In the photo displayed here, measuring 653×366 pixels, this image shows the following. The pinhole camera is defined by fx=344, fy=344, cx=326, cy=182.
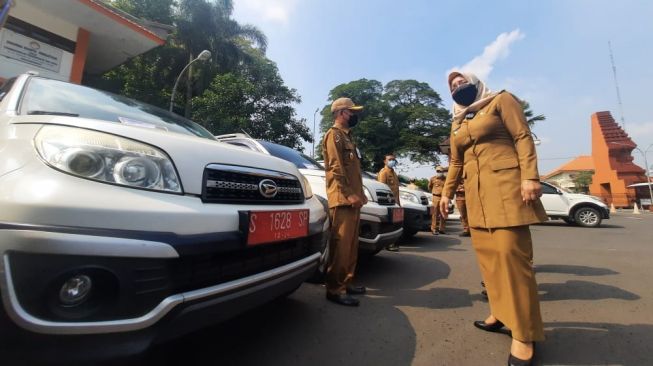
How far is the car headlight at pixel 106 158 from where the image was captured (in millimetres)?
1253

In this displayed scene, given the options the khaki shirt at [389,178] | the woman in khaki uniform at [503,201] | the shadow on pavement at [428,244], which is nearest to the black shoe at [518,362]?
the woman in khaki uniform at [503,201]

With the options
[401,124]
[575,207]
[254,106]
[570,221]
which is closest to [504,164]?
[575,207]

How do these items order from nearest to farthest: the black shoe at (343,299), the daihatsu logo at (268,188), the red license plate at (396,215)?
the daihatsu logo at (268,188) < the black shoe at (343,299) < the red license plate at (396,215)

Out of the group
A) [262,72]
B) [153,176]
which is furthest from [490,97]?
[262,72]

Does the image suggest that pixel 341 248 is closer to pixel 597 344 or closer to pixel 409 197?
pixel 597 344

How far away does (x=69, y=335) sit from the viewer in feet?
3.57

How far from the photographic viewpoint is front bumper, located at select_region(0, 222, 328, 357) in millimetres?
1032

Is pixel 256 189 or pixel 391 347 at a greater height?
pixel 256 189

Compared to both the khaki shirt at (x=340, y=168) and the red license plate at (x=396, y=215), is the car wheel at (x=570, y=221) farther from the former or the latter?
the khaki shirt at (x=340, y=168)

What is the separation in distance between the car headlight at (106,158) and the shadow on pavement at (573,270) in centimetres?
417

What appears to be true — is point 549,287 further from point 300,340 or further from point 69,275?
point 69,275

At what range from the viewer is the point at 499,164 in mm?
2059

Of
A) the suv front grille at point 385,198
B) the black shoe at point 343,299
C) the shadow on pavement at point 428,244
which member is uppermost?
the suv front grille at point 385,198

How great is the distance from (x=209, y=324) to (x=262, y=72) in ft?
85.9
